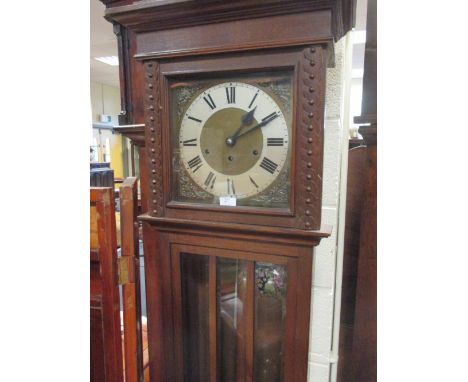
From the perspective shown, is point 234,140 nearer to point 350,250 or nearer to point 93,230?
point 93,230

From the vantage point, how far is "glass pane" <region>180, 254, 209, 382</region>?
700mm

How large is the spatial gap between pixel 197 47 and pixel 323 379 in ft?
2.80

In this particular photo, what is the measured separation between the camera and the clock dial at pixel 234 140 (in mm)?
587

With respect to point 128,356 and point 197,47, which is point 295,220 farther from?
point 128,356

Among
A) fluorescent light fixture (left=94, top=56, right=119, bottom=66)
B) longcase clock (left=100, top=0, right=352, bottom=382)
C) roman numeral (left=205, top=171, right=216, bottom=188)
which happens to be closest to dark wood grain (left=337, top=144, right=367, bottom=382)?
longcase clock (left=100, top=0, right=352, bottom=382)

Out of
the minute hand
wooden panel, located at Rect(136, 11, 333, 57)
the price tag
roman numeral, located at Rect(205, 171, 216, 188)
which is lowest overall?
the price tag

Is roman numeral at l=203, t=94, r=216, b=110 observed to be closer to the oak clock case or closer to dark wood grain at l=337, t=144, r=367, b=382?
the oak clock case

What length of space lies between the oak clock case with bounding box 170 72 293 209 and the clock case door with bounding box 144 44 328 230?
13 millimetres

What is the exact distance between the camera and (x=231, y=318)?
70 cm

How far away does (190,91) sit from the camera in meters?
0.62

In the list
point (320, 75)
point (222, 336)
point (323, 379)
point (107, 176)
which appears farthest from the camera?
point (107, 176)

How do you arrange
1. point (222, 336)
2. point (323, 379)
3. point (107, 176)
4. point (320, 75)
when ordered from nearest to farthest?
point (320, 75)
point (222, 336)
point (323, 379)
point (107, 176)

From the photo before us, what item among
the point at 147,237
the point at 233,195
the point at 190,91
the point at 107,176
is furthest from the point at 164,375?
the point at 107,176

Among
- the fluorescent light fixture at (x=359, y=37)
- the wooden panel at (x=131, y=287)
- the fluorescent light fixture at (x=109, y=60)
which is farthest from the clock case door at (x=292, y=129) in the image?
the fluorescent light fixture at (x=109, y=60)
